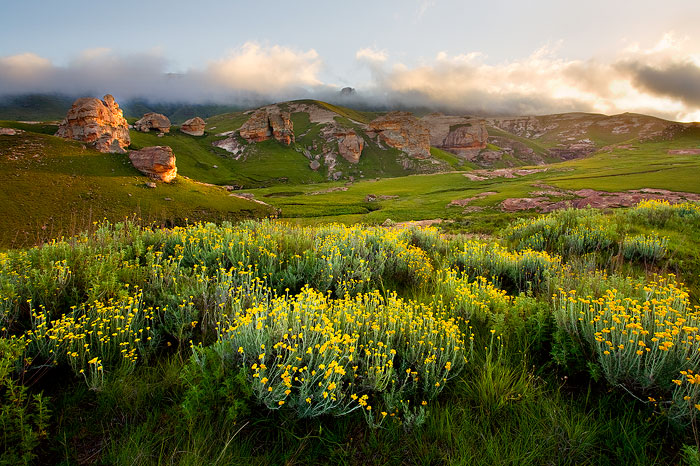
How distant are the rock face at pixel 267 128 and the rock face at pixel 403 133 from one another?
47.4 metres

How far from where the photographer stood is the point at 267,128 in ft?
469

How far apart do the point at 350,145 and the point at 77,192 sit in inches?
4561

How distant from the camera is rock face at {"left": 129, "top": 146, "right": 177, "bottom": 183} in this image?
49.2 metres

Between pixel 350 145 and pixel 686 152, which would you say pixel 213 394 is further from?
pixel 350 145

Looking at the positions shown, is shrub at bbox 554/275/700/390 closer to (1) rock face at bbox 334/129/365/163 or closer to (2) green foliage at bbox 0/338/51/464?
(2) green foliage at bbox 0/338/51/464

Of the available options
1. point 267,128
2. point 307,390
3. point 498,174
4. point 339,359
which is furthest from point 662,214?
point 267,128

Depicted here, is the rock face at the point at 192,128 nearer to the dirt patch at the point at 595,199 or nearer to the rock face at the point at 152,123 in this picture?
the rock face at the point at 152,123

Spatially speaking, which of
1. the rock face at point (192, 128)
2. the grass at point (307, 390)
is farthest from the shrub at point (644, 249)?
the rock face at point (192, 128)

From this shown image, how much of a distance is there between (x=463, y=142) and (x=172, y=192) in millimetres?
186131

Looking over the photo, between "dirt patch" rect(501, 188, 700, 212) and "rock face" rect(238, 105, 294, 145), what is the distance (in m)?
123

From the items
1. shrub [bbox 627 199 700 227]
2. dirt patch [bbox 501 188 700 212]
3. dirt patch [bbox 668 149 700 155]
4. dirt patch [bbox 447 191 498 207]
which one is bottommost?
dirt patch [bbox 447 191 498 207]

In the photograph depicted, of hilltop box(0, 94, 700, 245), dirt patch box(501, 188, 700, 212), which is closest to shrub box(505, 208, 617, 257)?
hilltop box(0, 94, 700, 245)

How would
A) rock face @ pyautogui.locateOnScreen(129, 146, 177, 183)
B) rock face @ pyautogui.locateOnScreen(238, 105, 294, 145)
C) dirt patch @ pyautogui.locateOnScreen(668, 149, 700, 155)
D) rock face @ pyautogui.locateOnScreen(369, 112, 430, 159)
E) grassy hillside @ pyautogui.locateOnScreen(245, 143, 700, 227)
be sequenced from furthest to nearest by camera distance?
rock face @ pyautogui.locateOnScreen(369, 112, 430, 159) → rock face @ pyautogui.locateOnScreen(238, 105, 294, 145) → dirt patch @ pyautogui.locateOnScreen(668, 149, 700, 155) → rock face @ pyautogui.locateOnScreen(129, 146, 177, 183) → grassy hillside @ pyautogui.locateOnScreen(245, 143, 700, 227)

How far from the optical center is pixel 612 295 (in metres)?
3.47
